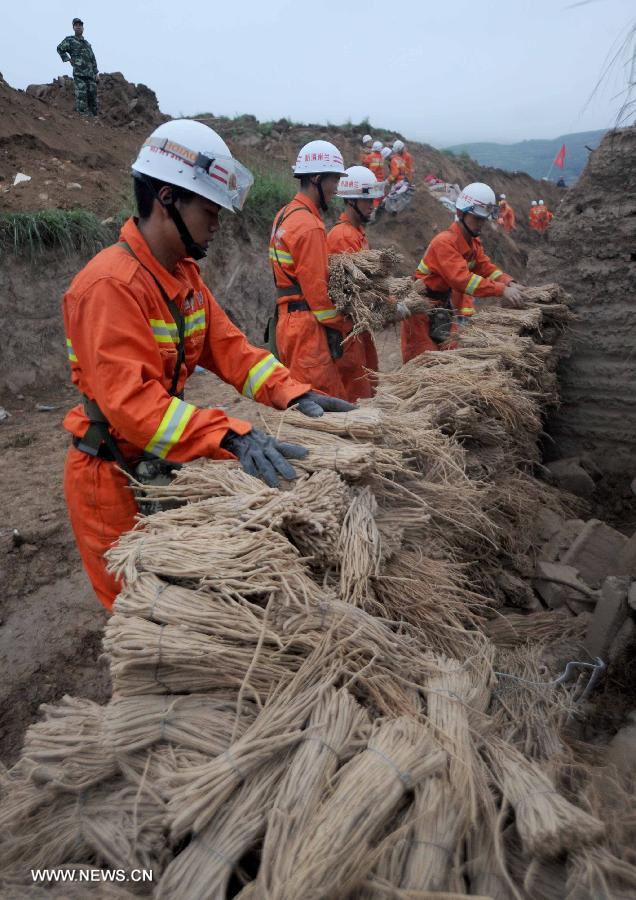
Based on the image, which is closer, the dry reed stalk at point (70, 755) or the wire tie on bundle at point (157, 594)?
the dry reed stalk at point (70, 755)

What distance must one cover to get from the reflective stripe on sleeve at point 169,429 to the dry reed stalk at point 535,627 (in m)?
1.35

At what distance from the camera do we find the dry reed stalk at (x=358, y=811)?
106 cm

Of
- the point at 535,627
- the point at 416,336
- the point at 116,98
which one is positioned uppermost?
the point at 116,98

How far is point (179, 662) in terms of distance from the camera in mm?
1406

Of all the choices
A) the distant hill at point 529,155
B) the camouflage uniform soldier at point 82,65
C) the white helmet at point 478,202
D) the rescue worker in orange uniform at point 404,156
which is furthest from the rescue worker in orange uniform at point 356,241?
the distant hill at point 529,155

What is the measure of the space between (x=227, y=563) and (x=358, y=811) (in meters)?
0.66

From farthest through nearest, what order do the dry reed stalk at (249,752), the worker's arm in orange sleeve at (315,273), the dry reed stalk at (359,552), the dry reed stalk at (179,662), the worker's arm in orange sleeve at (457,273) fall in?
the worker's arm in orange sleeve at (457,273) < the worker's arm in orange sleeve at (315,273) < the dry reed stalk at (359,552) < the dry reed stalk at (179,662) < the dry reed stalk at (249,752)

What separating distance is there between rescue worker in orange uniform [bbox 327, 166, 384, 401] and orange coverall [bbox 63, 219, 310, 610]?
2.51 metres

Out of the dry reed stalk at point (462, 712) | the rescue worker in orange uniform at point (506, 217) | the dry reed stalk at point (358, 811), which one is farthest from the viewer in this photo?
the rescue worker in orange uniform at point (506, 217)

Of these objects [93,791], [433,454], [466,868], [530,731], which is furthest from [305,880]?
[433,454]

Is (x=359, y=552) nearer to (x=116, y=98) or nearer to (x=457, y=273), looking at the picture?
(x=457, y=273)

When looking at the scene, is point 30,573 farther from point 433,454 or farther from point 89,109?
point 89,109

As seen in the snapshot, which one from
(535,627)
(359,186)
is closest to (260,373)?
(535,627)

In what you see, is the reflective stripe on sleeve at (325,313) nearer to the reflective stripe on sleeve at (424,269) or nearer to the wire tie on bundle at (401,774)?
the reflective stripe on sleeve at (424,269)
